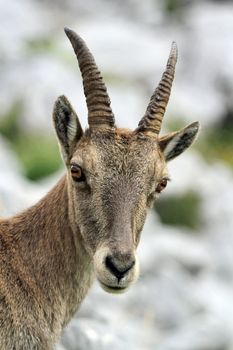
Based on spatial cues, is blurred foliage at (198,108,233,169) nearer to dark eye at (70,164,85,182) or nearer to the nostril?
dark eye at (70,164,85,182)

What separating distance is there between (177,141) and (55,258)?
6.87ft

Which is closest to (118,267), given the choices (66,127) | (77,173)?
(77,173)

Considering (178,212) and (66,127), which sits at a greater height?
(66,127)

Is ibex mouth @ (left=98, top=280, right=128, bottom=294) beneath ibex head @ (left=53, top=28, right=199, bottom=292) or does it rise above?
beneath

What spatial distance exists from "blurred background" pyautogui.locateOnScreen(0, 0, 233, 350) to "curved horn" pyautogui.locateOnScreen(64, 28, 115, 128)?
12.7 ft

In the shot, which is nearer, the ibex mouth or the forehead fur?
the ibex mouth

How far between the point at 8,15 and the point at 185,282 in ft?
75.4

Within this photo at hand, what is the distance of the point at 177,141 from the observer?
12.4 metres

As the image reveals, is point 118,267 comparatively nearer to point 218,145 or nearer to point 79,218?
point 79,218

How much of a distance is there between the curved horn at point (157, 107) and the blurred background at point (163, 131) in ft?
12.4

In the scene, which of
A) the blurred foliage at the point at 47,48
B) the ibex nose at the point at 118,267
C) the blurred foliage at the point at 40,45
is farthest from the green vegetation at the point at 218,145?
the ibex nose at the point at 118,267

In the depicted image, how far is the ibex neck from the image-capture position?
11.6m

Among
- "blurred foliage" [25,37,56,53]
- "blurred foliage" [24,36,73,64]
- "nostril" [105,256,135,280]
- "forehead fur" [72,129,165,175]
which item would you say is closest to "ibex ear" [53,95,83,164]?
"forehead fur" [72,129,165,175]

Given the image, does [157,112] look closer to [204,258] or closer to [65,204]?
[65,204]
